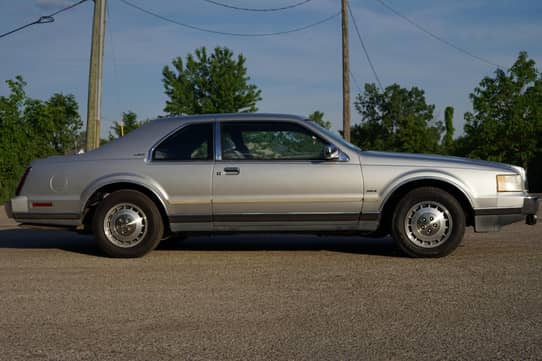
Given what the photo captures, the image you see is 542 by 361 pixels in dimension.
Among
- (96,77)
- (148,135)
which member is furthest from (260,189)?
(96,77)

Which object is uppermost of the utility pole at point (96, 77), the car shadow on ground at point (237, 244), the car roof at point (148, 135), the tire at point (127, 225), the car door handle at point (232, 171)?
the utility pole at point (96, 77)

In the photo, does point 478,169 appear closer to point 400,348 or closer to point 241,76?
point 400,348

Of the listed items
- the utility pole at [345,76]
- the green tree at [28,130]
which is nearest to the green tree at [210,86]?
the green tree at [28,130]

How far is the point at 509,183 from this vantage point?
709 cm

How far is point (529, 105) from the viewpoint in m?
42.5

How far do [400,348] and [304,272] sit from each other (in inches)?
99.4

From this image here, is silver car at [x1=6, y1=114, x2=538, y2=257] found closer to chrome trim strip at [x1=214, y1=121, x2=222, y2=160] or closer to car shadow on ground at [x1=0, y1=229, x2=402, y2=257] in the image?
chrome trim strip at [x1=214, y1=121, x2=222, y2=160]

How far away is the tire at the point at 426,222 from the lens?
22.9 ft

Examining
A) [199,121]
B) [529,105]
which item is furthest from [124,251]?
[529,105]

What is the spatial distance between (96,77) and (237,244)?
967cm

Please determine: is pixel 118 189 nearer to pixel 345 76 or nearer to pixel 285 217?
pixel 285 217

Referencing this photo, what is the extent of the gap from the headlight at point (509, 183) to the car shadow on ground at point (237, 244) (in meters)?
1.34

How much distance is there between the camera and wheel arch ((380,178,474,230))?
7.07m

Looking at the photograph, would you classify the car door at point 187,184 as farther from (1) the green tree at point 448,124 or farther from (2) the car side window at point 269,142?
(1) the green tree at point 448,124
